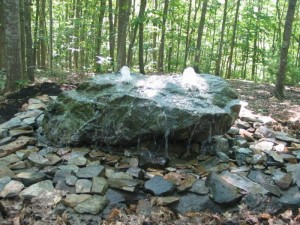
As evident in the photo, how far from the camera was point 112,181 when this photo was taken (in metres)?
4.57

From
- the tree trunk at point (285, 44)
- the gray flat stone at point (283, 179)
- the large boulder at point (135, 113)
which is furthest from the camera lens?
the tree trunk at point (285, 44)

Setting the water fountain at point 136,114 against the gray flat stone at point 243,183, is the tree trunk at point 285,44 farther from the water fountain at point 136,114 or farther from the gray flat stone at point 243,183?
the gray flat stone at point 243,183

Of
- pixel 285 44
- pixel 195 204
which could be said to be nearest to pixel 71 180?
pixel 195 204

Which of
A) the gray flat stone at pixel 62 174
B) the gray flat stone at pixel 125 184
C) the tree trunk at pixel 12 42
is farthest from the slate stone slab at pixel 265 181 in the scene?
the tree trunk at pixel 12 42

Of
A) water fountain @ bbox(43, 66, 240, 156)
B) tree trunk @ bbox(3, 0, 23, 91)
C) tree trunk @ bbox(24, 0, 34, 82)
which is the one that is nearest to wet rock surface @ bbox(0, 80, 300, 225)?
water fountain @ bbox(43, 66, 240, 156)

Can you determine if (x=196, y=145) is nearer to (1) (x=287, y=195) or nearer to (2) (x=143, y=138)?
(2) (x=143, y=138)

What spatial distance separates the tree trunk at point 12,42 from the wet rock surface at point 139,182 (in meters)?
2.10

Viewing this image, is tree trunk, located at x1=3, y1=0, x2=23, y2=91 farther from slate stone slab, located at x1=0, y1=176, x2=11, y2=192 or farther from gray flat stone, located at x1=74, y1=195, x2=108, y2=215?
gray flat stone, located at x1=74, y1=195, x2=108, y2=215

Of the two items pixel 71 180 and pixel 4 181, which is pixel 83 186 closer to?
pixel 71 180

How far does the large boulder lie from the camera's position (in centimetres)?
513

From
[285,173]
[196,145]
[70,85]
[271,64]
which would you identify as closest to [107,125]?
[196,145]

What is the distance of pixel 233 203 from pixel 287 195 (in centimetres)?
89

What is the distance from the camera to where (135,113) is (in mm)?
5176

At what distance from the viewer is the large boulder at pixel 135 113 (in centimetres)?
513
